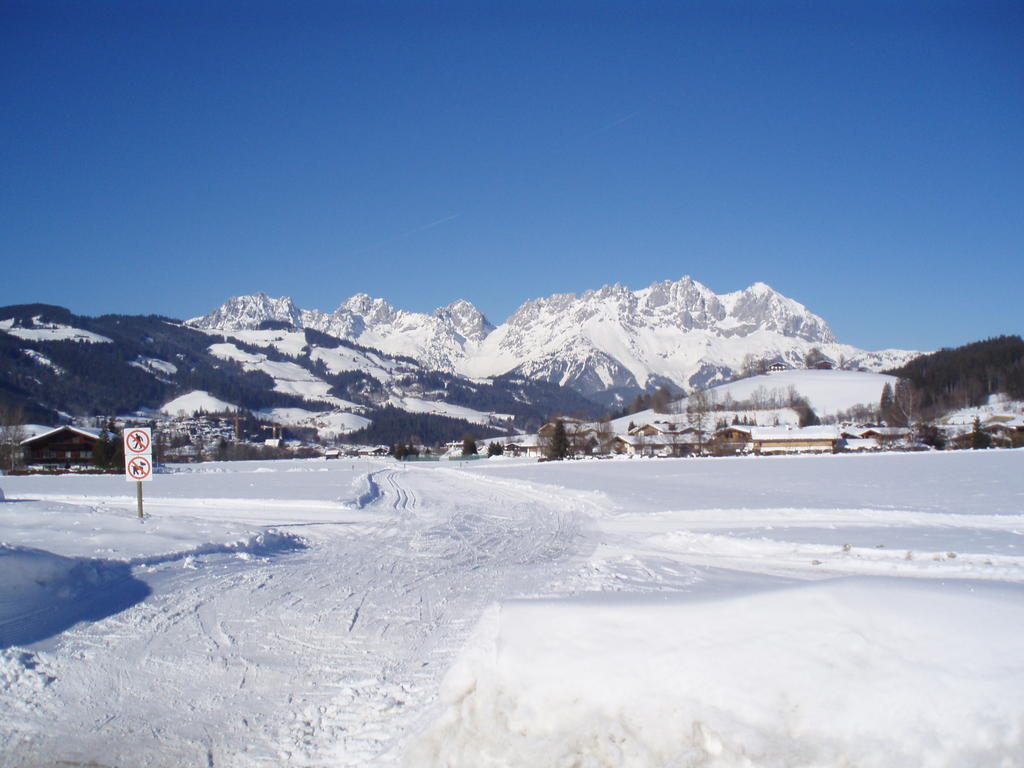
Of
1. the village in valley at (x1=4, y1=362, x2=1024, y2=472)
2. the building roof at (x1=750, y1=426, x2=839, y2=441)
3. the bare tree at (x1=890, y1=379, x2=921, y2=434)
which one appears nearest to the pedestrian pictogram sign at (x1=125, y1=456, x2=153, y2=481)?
the village in valley at (x1=4, y1=362, x2=1024, y2=472)

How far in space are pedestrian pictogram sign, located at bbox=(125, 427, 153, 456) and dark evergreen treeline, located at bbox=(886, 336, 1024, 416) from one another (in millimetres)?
158732

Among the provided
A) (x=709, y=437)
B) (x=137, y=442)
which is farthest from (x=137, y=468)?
(x=709, y=437)

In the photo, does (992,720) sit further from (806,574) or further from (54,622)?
(54,622)

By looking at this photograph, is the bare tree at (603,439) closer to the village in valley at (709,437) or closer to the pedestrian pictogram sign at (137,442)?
the village in valley at (709,437)

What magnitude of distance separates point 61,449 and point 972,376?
168m

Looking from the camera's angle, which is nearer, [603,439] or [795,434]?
[795,434]

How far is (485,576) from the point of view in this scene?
468 inches

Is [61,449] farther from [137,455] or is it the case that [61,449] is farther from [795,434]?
[795,434]

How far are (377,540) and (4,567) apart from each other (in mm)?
8830

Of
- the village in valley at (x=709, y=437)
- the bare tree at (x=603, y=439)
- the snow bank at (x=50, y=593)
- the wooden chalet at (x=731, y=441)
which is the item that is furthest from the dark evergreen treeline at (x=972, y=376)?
the snow bank at (x=50, y=593)

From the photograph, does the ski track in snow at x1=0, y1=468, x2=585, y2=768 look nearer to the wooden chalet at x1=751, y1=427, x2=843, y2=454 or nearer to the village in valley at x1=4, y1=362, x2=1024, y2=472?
the village in valley at x1=4, y1=362, x2=1024, y2=472

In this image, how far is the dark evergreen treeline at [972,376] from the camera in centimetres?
15075

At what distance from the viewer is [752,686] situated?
172 inches

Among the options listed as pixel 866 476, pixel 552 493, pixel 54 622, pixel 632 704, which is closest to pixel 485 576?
pixel 54 622
